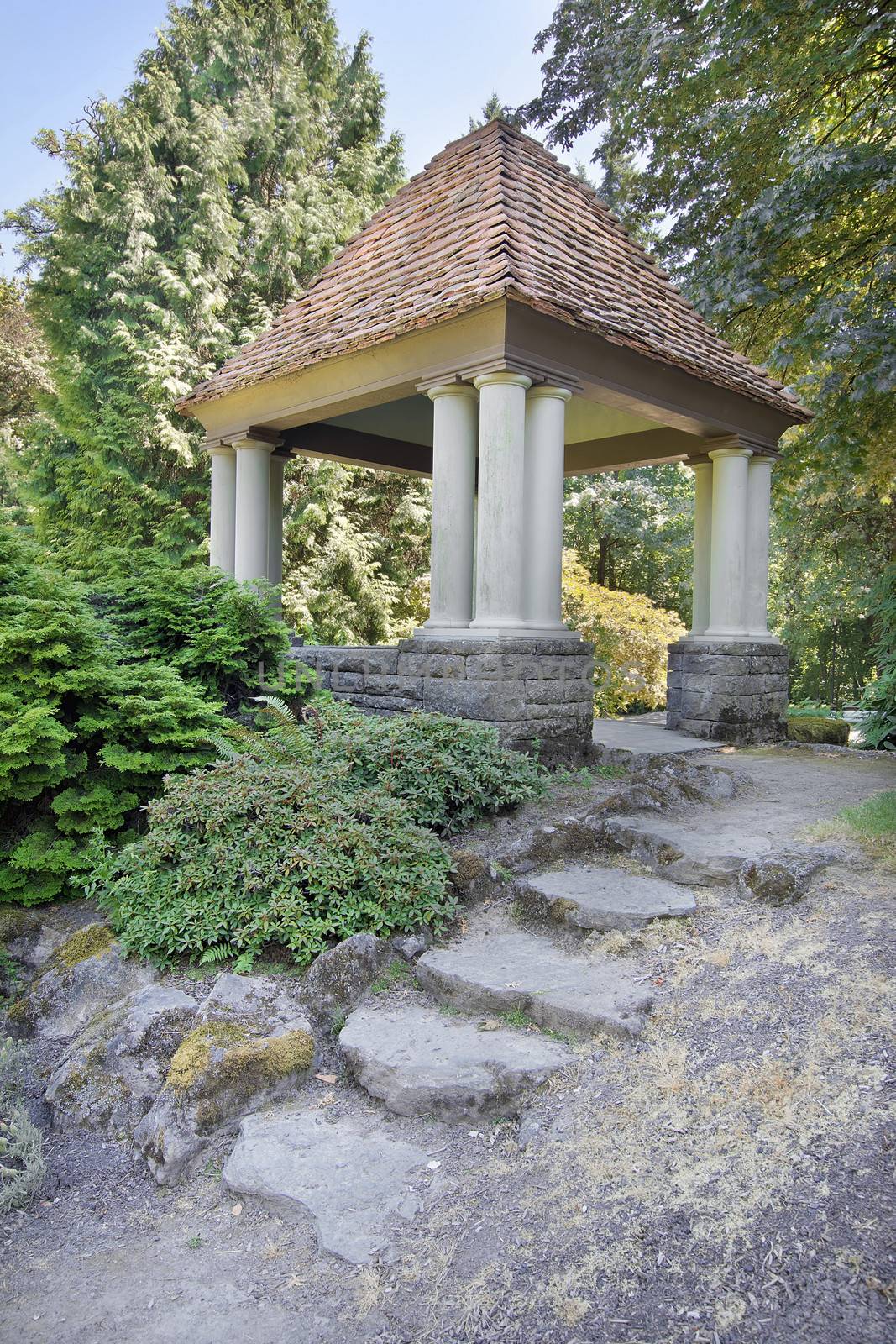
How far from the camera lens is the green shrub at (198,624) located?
248 inches

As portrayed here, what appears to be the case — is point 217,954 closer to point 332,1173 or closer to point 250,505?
point 332,1173

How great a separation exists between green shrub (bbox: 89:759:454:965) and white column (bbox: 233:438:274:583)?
539 cm

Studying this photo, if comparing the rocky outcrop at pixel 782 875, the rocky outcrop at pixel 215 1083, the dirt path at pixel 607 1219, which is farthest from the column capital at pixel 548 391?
the rocky outcrop at pixel 215 1083

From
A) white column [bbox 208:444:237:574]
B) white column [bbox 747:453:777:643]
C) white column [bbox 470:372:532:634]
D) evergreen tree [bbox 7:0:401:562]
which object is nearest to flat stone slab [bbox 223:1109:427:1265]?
white column [bbox 470:372:532:634]

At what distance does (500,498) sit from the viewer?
6844mm

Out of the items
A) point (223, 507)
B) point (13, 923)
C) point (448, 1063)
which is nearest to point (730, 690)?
point (223, 507)

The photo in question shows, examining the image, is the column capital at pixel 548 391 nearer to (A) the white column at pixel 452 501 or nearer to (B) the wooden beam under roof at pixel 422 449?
(A) the white column at pixel 452 501

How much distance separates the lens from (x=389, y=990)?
3926 millimetres

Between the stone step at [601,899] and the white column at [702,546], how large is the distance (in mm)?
5867

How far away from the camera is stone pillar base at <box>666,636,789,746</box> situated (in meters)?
9.12

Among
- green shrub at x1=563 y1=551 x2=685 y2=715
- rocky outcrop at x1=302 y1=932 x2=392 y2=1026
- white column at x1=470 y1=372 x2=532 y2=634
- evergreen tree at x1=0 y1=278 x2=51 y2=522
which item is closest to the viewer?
rocky outcrop at x1=302 y1=932 x2=392 y2=1026

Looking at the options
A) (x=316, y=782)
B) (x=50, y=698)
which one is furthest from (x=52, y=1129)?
(x=50, y=698)

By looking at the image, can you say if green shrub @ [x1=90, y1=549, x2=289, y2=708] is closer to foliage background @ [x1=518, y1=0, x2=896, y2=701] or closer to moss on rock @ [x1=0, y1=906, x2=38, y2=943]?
moss on rock @ [x1=0, y1=906, x2=38, y2=943]

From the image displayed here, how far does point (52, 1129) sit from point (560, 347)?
6114 mm
